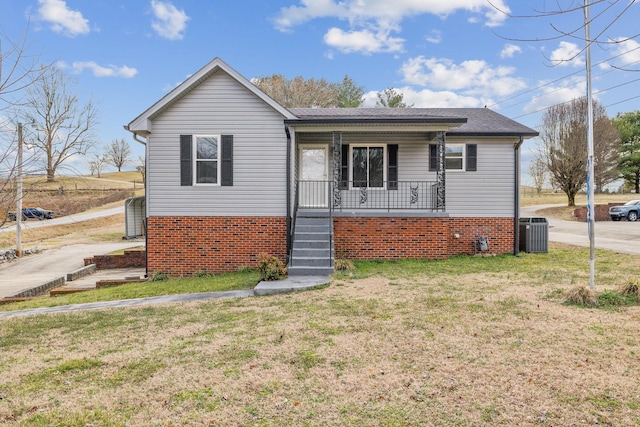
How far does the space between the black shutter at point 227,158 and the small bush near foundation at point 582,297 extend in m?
8.28

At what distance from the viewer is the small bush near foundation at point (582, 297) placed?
19.7 ft

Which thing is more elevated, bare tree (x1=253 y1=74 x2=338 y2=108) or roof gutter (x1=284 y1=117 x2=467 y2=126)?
bare tree (x1=253 y1=74 x2=338 y2=108)

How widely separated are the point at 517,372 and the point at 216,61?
9830mm

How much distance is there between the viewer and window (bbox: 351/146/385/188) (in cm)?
1220

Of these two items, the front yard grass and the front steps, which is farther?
the front steps

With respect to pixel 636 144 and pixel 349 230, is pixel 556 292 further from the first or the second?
pixel 636 144

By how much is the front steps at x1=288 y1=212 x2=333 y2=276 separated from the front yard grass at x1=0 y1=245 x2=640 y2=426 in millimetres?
1774

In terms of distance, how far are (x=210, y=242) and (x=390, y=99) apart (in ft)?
89.2

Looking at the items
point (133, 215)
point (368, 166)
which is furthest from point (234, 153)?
point (133, 215)

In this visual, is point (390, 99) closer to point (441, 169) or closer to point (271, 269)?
point (441, 169)

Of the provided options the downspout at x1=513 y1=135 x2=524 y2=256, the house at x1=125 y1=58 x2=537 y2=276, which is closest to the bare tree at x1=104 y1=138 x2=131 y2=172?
the house at x1=125 y1=58 x2=537 y2=276

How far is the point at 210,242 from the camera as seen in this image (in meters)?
10.6

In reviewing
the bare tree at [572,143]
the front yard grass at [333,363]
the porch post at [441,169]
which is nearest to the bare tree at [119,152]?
the bare tree at [572,143]

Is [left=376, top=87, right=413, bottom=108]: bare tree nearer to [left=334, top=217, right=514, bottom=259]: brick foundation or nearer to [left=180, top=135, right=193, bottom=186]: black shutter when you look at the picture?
[left=334, top=217, right=514, bottom=259]: brick foundation
